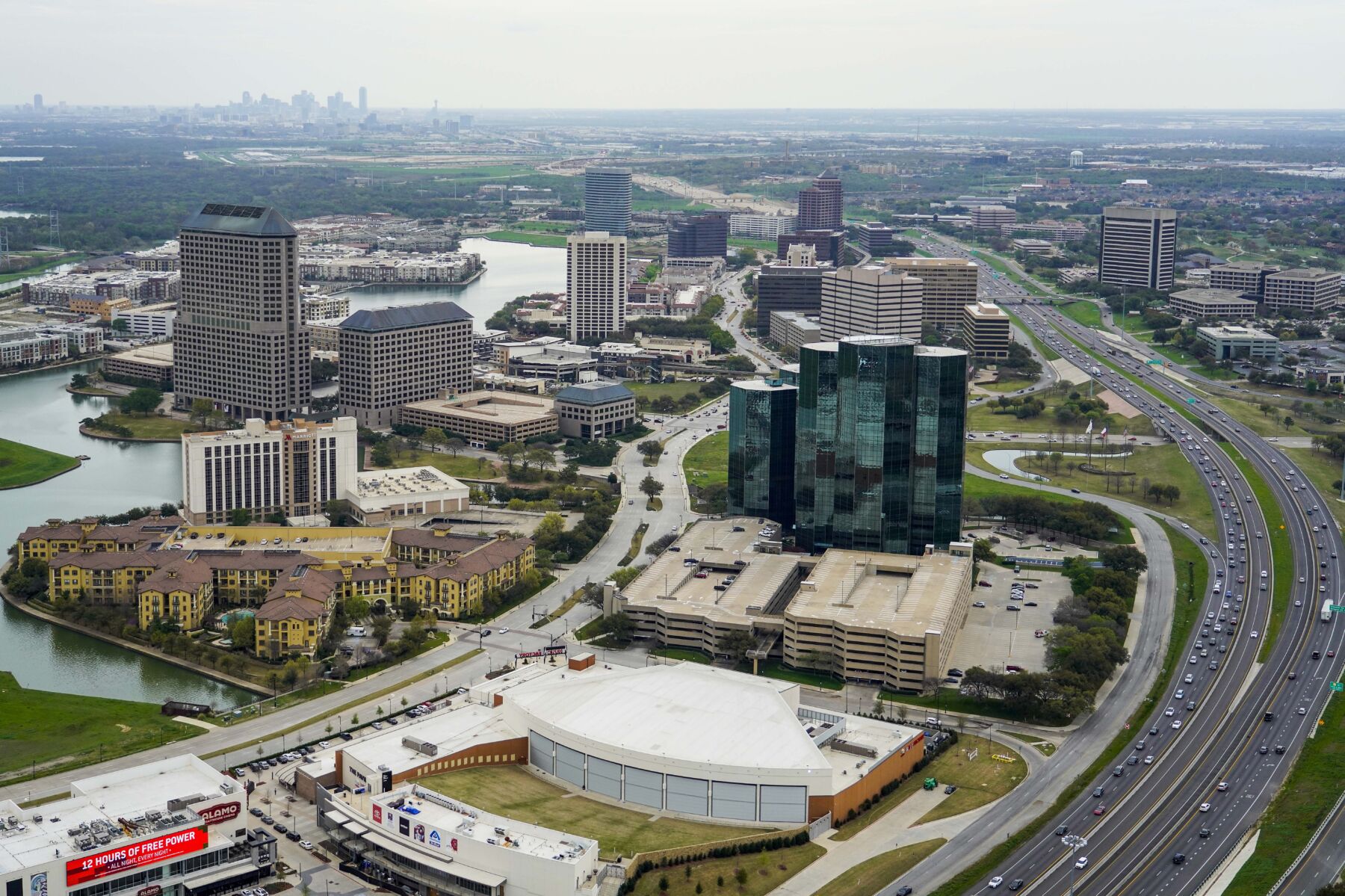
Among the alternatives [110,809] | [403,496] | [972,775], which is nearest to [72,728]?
[110,809]

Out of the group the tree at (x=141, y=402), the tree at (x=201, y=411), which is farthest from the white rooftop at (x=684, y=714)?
the tree at (x=141, y=402)

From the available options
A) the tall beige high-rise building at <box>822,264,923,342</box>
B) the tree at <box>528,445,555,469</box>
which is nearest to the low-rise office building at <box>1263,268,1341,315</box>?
the tall beige high-rise building at <box>822,264,923,342</box>

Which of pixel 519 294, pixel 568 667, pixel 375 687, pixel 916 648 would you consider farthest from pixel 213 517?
pixel 519 294

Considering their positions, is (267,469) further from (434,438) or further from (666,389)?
(666,389)

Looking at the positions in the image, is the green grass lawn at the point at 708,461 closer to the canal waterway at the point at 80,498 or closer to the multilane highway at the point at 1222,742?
the multilane highway at the point at 1222,742

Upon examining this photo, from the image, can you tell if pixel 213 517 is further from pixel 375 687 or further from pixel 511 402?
pixel 511 402

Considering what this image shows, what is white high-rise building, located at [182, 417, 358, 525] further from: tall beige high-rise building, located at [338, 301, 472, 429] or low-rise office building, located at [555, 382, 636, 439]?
low-rise office building, located at [555, 382, 636, 439]
